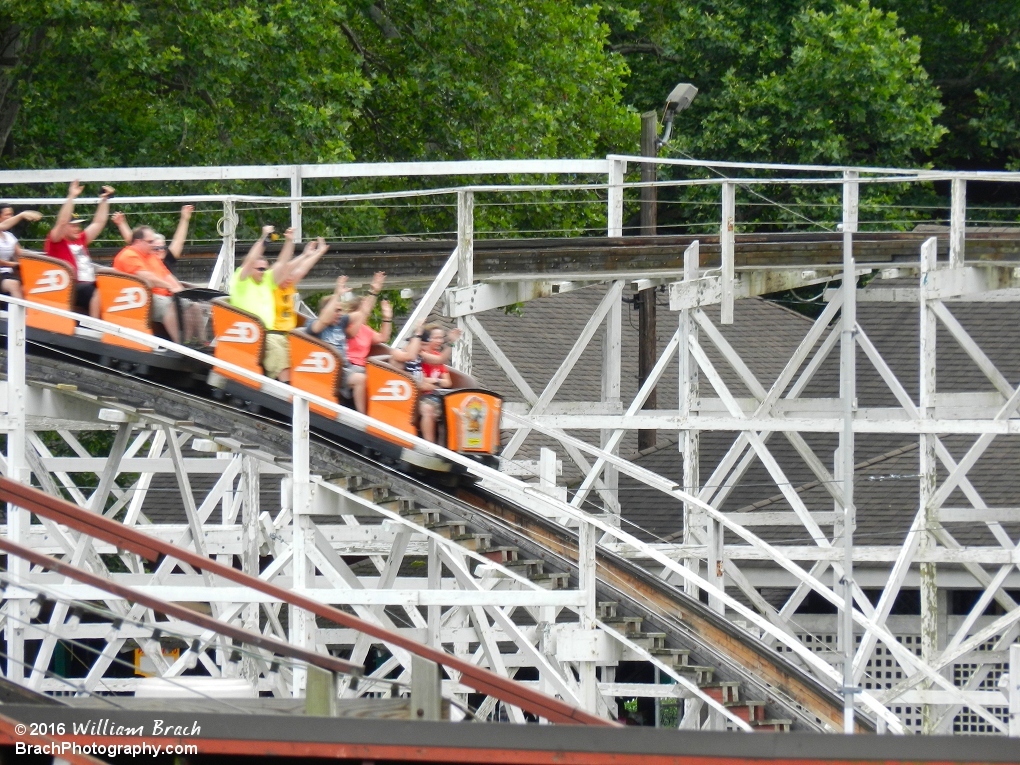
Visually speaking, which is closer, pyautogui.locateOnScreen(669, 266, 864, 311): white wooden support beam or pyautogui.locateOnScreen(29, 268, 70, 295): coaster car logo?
pyautogui.locateOnScreen(29, 268, 70, 295): coaster car logo

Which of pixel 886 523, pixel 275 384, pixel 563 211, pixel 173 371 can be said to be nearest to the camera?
pixel 275 384

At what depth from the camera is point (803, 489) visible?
67.8ft

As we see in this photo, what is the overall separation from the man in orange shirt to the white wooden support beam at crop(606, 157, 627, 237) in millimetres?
4481

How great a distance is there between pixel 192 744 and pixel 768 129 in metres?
24.0

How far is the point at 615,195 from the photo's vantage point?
1698cm

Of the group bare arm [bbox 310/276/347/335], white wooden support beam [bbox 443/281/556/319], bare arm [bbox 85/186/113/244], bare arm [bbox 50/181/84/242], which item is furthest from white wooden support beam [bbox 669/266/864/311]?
bare arm [bbox 50/181/84/242]

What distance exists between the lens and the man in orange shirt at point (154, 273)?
47.1 feet

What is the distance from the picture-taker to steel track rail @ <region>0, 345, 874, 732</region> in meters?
13.3

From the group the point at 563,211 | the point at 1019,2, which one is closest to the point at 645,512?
the point at 563,211

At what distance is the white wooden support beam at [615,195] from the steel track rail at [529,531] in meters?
3.66

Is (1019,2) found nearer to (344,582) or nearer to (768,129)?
(768,129)

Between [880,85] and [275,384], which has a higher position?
[880,85]

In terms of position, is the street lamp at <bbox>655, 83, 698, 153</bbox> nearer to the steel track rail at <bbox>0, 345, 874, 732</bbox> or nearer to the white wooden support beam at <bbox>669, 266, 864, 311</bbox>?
the white wooden support beam at <bbox>669, 266, 864, 311</bbox>

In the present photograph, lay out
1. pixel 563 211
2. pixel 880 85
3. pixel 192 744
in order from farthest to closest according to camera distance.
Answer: pixel 880 85 < pixel 563 211 < pixel 192 744
